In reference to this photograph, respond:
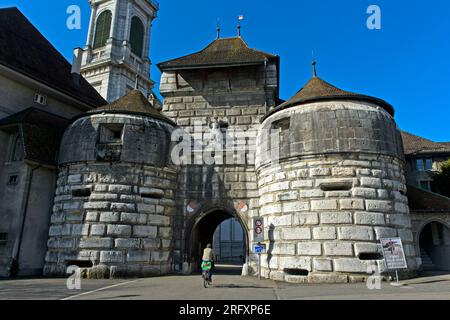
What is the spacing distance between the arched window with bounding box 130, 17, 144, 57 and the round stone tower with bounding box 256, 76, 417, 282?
118ft

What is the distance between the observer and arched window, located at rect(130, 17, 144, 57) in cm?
4246

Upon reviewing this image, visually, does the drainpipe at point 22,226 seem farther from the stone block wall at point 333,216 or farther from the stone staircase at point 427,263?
the stone staircase at point 427,263

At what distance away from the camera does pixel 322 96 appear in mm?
11812

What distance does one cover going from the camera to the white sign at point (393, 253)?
9609 millimetres

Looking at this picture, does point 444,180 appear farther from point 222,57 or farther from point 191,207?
point 191,207

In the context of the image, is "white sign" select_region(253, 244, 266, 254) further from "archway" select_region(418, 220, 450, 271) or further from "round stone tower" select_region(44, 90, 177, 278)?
"archway" select_region(418, 220, 450, 271)

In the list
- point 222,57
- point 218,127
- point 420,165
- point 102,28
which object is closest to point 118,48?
point 102,28

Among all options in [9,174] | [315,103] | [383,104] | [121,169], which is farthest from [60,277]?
[383,104]

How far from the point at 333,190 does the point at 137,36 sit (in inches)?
1606

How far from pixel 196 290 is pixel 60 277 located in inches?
245

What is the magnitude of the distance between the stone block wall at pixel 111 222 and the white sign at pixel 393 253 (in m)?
8.28

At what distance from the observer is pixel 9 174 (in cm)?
1384
